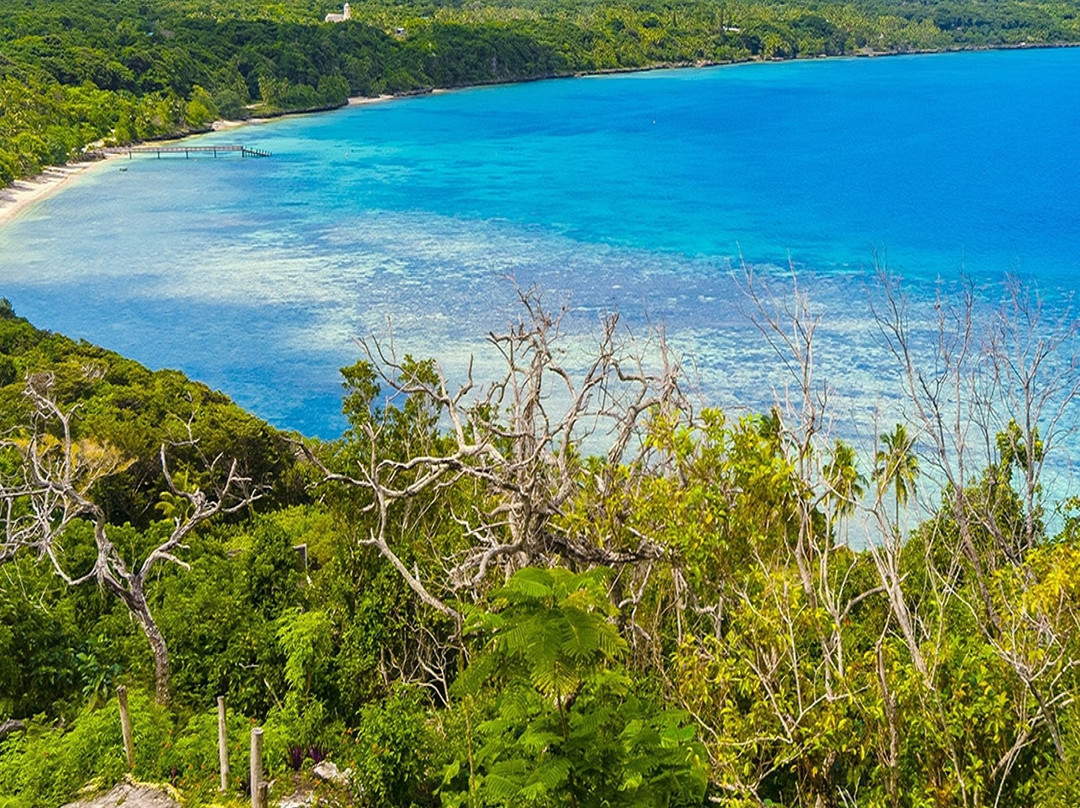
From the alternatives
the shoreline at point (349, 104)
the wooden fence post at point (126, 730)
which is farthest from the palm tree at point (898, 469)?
the shoreline at point (349, 104)

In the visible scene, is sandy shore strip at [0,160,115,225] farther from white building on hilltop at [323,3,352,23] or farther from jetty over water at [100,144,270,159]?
white building on hilltop at [323,3,352,23]

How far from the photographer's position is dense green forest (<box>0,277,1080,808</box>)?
587 centimetres

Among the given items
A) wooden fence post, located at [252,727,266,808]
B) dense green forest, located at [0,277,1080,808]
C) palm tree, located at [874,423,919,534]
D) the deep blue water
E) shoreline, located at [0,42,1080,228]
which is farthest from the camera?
shoreline, located at [0,42,1080,228]

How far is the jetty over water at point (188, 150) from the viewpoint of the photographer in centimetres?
6162

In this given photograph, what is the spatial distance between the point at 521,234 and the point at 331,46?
5720cm

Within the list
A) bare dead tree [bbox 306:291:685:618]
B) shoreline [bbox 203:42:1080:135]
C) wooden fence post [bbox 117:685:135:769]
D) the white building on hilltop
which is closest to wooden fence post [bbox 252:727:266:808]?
bare dead tree [bbox 306:291:685:618]

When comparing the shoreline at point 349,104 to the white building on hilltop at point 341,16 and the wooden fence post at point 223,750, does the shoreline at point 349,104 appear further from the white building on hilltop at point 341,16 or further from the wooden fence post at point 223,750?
the wooden fence post at point 223,750

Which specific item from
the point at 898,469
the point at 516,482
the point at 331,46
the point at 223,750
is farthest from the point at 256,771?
the point at 331,46

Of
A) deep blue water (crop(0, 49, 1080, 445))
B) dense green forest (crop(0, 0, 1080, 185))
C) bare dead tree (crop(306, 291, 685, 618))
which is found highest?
dense green forest (crop(0, 0, 1080, 185))

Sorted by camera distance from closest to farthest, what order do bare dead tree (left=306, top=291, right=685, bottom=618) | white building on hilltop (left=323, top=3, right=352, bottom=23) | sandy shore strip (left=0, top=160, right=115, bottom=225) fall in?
bare dead tree (left=306, top=291, right=685, bottom=618) < sandy shore strip (left=0, top=160, right=115, bottom=225) < white building on hilltop (left=323, top=3, right=352, bottom=23)

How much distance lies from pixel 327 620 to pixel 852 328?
74.4 ft

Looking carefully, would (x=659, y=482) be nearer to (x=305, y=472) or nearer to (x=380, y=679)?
(x=380, y=679)

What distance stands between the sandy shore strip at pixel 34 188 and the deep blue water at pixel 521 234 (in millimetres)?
871

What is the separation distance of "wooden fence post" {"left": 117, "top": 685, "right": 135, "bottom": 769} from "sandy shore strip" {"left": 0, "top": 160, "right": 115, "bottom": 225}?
135 feet
